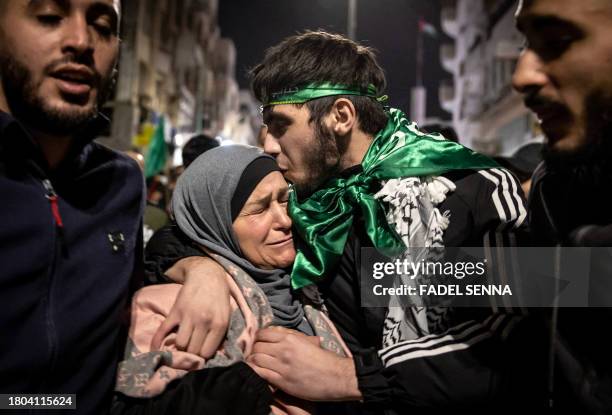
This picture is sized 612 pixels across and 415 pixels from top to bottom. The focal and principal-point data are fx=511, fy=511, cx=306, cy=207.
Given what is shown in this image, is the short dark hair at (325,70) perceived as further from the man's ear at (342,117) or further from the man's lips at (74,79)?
the man's lips at (74,79)

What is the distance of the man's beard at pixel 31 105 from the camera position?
179 centimetres

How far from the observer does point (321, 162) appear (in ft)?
10.2

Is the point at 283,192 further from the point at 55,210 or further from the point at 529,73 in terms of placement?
the point at 529,73

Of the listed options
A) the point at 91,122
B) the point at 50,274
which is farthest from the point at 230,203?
the point at 50,274

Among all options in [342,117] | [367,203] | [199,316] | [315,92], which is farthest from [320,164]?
[199,316]

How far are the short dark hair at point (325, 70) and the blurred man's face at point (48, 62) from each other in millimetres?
1506

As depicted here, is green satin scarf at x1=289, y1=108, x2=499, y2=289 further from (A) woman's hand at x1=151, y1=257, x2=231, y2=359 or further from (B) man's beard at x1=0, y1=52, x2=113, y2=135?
(B) man's beard at x1=0, y1=52, x2=113, y2=135

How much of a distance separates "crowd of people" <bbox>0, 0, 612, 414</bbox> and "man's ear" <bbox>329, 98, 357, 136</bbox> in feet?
0.06

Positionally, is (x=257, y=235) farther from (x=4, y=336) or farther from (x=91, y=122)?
(x=4, y=336)

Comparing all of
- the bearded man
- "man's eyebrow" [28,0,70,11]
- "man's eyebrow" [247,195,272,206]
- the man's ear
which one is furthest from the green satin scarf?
"man's eyebrow" [28,0,70,11]

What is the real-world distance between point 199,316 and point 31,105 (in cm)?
107

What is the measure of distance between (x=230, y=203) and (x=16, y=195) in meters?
1.10

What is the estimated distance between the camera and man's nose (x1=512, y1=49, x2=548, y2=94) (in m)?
1.52

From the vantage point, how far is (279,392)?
231 centimetres
